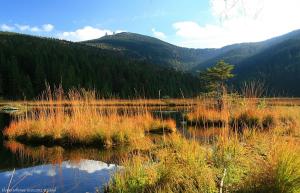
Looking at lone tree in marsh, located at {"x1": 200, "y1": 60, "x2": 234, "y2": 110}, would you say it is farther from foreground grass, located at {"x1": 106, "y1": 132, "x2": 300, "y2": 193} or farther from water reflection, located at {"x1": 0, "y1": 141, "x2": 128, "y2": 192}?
foreground grass, located at {"x1": 106, "y1": 132, "x2": 300, "y2": 193}

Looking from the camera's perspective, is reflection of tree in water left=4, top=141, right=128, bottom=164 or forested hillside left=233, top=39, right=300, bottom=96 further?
forested hillside left=233, top=39, right=300, bottom=96

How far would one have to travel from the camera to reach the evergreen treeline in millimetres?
67688

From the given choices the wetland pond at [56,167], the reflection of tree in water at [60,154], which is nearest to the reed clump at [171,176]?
the wetland pond at [56,167]

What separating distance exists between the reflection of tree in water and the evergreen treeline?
5257cm

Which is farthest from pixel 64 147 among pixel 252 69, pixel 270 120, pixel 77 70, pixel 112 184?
pixel 252 69

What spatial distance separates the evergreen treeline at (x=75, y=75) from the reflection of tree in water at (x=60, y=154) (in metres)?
52.6

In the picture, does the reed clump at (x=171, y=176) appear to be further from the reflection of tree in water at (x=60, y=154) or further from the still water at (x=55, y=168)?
the reflection of tree in water at (x=60, y=154)

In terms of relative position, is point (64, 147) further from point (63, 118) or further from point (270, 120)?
point (270, 120)

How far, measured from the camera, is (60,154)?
37.5 ft

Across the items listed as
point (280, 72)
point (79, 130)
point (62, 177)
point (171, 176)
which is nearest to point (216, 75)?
Answer: point (79, 130)

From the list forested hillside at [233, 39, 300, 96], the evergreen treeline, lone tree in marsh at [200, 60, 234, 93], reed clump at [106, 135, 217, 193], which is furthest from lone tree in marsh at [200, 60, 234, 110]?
forested hillside at [233, 39, 300, 96]

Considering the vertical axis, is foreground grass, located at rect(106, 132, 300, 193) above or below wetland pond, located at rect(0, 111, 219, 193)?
above

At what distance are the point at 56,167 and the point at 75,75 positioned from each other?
2931 inches

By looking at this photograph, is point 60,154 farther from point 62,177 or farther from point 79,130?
point 62,177
